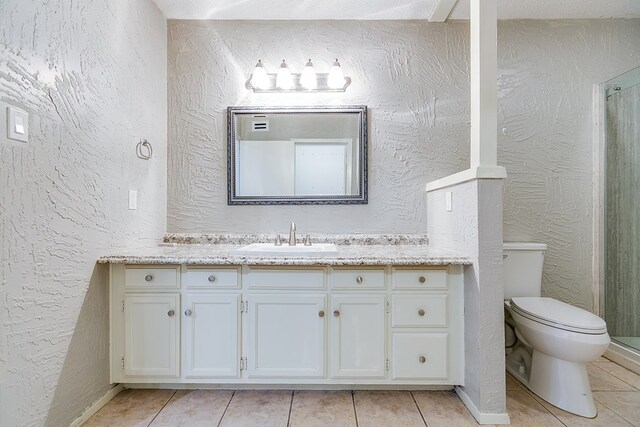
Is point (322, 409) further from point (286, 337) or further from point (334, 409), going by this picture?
point (286, 337)

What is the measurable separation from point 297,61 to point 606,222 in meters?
2.41

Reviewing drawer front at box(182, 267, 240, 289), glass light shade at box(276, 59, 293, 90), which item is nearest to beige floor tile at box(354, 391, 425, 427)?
drawer front at box(182, 267, 240, 289)

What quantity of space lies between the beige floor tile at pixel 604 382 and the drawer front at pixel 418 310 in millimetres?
1020

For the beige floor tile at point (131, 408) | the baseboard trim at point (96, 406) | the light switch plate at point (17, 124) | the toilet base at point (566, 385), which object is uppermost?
the light switch plate at point (17, 124)

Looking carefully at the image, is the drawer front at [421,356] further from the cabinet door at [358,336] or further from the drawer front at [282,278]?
the drawer front at [282,278]

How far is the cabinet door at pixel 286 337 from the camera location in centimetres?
173

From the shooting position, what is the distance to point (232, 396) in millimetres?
1783

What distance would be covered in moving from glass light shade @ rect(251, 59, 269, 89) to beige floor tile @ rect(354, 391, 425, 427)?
1.98m

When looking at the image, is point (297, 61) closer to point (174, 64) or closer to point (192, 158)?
point (174, 64)

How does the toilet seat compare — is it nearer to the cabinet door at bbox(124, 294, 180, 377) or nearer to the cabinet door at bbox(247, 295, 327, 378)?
the cabinet door at bbox(247, 295, 327, 378)

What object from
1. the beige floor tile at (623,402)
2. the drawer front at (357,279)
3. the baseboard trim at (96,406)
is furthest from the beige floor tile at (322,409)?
the beige floor tile at (623,402)

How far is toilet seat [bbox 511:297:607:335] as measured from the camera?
1.57 metres

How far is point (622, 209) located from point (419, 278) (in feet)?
5.54

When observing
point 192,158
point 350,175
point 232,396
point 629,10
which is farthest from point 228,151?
point 629,10
